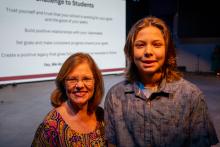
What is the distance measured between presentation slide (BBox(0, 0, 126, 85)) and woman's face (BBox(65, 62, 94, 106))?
2.10m

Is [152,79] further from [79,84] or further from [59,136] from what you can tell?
[59,136]

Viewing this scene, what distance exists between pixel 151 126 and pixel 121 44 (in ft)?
11.1

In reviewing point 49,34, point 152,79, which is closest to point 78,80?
point 152,79

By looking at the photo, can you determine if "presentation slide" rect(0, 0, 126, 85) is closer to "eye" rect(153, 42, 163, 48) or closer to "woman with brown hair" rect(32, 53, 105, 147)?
"woman with brown hair" rect(32, 53, 105, 147)

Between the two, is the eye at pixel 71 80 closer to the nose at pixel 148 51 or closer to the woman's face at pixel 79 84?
the woman's face at pixel 79 84

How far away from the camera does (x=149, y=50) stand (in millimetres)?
996

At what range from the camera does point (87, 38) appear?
12.3 ft

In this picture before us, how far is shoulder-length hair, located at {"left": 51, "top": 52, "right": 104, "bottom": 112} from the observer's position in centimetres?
127

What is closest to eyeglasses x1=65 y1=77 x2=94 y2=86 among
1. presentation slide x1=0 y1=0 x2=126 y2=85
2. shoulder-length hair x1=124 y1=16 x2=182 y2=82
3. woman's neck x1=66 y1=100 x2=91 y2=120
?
woman's neck x1=66 y1=100 x2=91 y2=120

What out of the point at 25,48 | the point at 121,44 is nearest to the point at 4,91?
the point at 25,48

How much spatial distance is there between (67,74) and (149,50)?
0.45m

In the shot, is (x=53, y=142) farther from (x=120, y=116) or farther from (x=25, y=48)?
(x=25, y=48)

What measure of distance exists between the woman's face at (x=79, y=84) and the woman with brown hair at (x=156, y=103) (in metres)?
0.21

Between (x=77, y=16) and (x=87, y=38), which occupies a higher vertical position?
(x=77, y=16)
